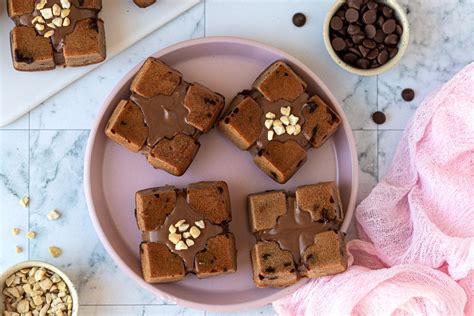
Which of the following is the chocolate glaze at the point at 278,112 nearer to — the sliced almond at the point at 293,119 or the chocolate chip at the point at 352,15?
the sliced almond at the point at 293,119

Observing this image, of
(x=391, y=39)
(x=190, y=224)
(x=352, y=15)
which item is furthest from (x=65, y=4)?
(x=391, y=39)

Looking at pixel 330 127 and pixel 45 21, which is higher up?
pixel 45 21

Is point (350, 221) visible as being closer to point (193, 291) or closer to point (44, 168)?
point (193, 291)

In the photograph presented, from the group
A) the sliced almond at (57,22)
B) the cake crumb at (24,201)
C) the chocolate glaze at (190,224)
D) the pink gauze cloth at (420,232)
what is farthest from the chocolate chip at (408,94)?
the cake crumb at (24,201)

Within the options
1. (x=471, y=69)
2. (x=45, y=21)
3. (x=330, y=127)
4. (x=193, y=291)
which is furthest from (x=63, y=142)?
(x=471, y=69)

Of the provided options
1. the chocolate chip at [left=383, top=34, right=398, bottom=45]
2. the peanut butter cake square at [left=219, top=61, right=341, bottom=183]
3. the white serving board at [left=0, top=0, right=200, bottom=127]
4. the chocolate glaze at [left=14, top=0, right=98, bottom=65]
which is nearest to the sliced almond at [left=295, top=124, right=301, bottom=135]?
the peanut butter cake square at [left=219, top=61, right=341, bottom=183]

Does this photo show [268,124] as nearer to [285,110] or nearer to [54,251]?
[285,110]
